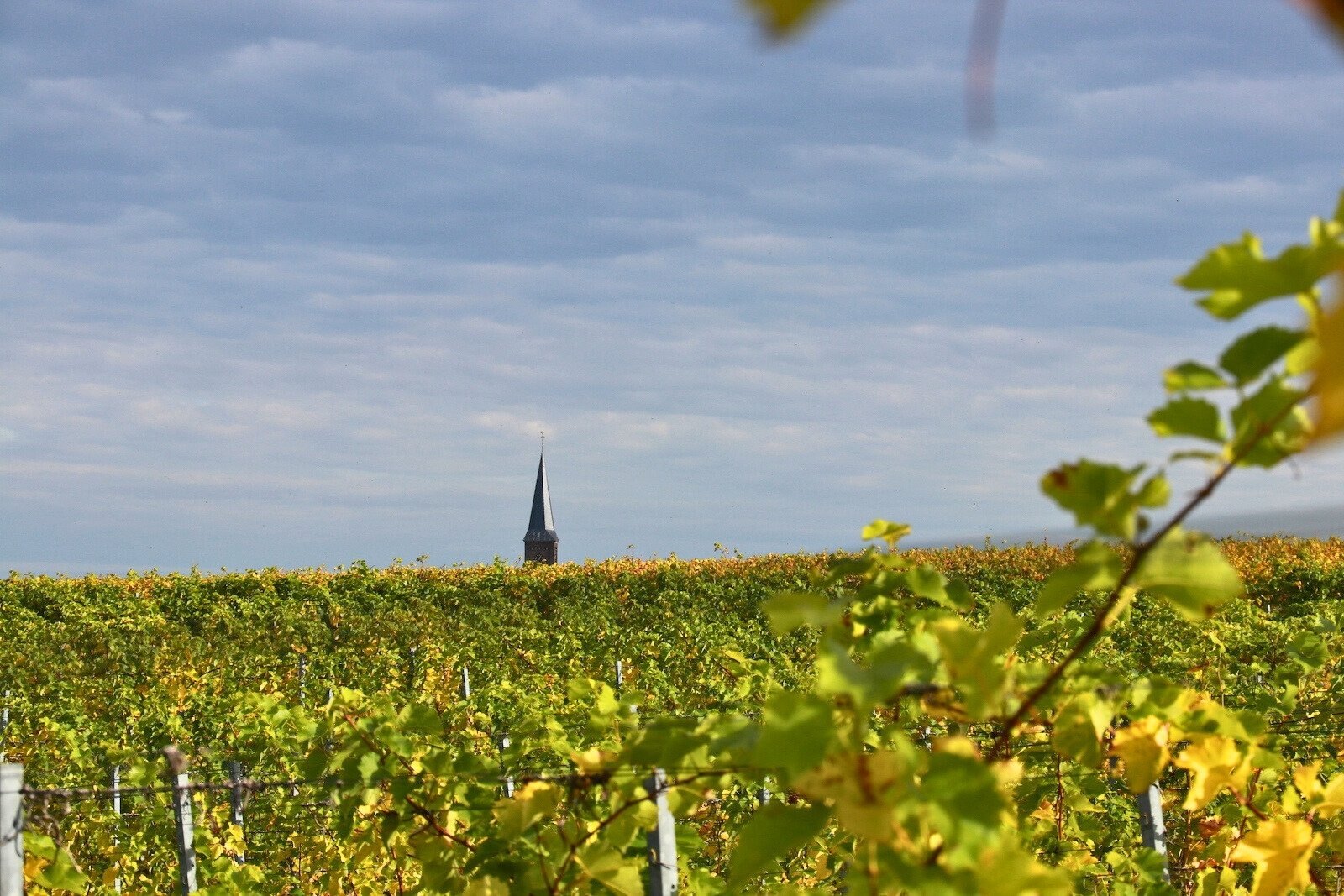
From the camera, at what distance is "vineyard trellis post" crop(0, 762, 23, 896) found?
250 cm

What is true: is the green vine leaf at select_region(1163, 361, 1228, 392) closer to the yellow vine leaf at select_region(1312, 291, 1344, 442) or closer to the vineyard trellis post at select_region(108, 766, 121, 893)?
the yellow vine leaf at select_region(1312, 291, 1344, 442)

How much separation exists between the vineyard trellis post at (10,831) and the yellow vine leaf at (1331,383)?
276 centimetres

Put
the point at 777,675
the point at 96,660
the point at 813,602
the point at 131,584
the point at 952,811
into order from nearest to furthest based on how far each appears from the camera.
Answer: the point at 952,811 → the point at 813,602 → the point at 777,675 → the point at 96,660 → the point at 131,584

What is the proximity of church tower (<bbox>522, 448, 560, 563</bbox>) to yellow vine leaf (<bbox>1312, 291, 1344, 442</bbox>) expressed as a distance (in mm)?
54481

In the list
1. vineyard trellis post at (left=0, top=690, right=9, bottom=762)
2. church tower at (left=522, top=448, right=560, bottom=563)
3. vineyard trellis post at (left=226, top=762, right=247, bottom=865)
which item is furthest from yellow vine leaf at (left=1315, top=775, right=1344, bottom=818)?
church tower at (left=522, top=448, right=560, bottom=563)

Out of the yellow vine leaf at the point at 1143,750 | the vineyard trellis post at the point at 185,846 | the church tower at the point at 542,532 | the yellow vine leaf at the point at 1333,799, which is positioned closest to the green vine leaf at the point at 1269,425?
the yellow vine leaf at the point at 1143,750

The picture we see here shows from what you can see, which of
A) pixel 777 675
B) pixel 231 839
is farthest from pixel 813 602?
pixel 777 675

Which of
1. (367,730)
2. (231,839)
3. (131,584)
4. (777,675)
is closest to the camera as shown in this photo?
(367,730)

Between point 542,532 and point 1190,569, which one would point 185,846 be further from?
point 542,532

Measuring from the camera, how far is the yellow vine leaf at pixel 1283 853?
5.59 feet

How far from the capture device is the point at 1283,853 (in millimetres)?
1718

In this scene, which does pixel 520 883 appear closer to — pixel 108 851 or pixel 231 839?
pixel 231 839

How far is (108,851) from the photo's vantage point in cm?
607

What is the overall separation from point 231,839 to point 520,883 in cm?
455
